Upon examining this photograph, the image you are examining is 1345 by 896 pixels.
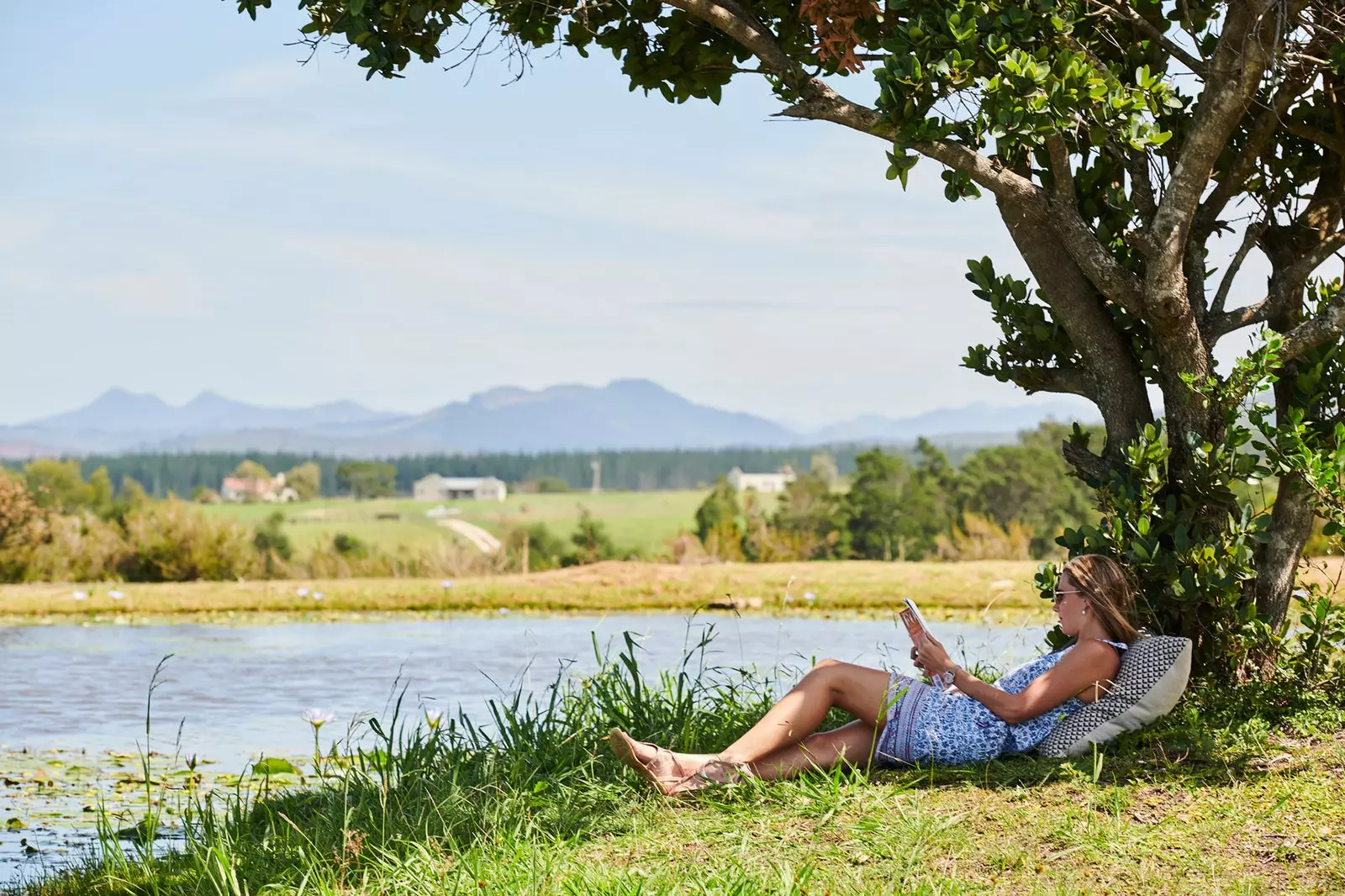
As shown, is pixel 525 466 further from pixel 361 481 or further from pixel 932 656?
pixel 932 656

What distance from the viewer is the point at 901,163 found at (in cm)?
496

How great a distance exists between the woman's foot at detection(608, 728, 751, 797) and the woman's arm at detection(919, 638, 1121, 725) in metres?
0.94

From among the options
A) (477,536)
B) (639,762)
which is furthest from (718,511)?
(639,762)

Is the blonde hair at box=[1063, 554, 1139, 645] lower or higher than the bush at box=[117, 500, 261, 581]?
higher

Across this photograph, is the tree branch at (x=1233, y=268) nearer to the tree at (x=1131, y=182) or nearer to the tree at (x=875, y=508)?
the tree at (x=1131, y=182)

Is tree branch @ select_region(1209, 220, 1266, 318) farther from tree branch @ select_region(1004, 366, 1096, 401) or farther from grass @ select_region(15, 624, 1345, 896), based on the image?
grass @ select_region(15, 624, 1345, 896)

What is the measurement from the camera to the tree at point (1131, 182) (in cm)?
483

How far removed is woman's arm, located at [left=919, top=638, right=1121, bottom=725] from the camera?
5.01m

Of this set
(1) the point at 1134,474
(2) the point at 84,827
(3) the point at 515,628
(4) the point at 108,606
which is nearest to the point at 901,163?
(1) the point at 1134,474

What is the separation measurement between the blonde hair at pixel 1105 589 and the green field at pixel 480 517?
43.5ft

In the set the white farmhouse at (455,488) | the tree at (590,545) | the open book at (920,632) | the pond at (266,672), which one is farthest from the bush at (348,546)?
the white farmhouse at (455,488)

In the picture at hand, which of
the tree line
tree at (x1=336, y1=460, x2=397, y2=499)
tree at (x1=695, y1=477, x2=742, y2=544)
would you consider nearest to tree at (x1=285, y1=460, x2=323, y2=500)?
tree at (x1=336, y1=460, x2=397, y2=499)

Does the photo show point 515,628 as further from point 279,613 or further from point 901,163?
point 901,163

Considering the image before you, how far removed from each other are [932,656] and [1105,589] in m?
0.67
